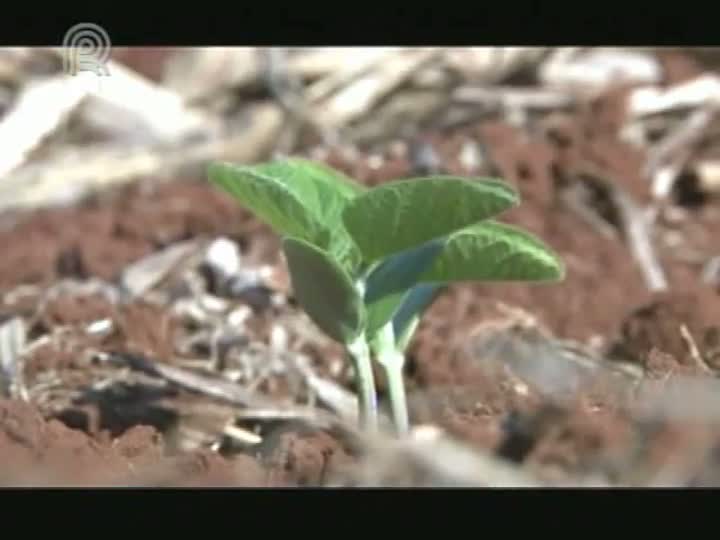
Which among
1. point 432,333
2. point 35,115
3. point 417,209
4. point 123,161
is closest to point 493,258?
point 417,209

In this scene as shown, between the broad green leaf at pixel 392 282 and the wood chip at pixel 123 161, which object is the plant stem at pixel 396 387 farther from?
the wood chip at pixel 123 161

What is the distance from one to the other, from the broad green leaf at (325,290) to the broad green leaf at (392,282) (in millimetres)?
18

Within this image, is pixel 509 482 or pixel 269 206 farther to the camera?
pixel 269 206

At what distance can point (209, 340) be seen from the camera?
1.77 meters

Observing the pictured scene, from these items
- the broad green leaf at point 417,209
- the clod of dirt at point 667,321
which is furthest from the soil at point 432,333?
the broad green leaf at point 417,209

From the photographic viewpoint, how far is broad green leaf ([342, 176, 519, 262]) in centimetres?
111

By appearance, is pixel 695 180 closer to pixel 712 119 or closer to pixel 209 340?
pixel 712 119

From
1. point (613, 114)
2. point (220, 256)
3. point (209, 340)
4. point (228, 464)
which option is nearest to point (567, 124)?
point (613, 114)

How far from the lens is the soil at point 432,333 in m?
0.93

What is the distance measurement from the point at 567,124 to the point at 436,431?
157cm

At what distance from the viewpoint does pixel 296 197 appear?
3.84ft

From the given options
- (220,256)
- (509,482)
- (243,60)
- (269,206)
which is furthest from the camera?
(243,60)

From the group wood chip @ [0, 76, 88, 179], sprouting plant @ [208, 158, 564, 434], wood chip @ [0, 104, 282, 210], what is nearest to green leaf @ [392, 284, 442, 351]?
sprouting plant @ [208, 158, 564, 434]

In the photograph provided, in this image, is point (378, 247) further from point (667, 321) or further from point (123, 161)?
point (123, 161)
